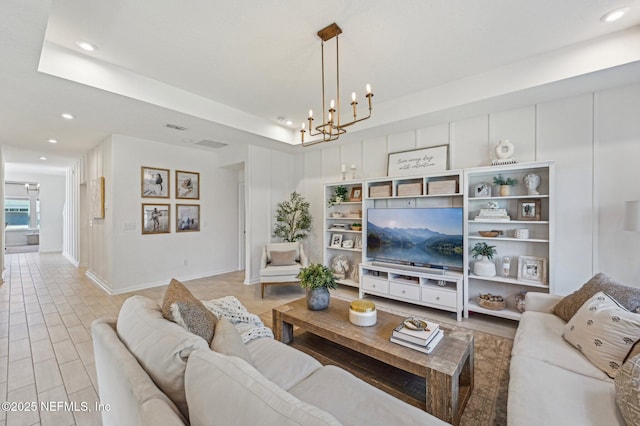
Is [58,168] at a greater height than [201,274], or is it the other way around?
[58,168]

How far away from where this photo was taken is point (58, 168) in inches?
315

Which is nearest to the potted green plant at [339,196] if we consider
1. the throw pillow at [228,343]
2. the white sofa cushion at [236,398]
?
the throw pillow at [228,343]

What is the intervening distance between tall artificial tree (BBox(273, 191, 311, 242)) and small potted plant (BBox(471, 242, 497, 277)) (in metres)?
2.87

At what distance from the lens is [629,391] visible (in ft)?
3.60

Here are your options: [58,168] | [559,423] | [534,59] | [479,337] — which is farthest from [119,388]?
[58,168]

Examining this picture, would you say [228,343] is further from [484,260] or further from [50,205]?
[50,205]

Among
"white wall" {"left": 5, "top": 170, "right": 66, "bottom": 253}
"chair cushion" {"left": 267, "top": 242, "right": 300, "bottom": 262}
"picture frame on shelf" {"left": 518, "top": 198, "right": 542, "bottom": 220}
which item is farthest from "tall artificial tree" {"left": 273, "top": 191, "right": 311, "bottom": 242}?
"white wall" {"left": 5, "top": 170, "right": 66, "bottom": 253}

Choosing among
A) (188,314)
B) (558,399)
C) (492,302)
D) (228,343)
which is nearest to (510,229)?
(492,302)

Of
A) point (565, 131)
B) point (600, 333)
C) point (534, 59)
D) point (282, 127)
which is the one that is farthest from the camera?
point (282, 127)

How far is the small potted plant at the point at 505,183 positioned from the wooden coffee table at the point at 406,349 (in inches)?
77.6

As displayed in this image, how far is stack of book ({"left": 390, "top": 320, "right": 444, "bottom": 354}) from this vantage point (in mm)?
1756

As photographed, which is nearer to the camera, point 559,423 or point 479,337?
point 559,423

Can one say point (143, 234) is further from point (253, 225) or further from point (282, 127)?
point (282, 127)

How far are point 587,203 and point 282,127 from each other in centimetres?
419
